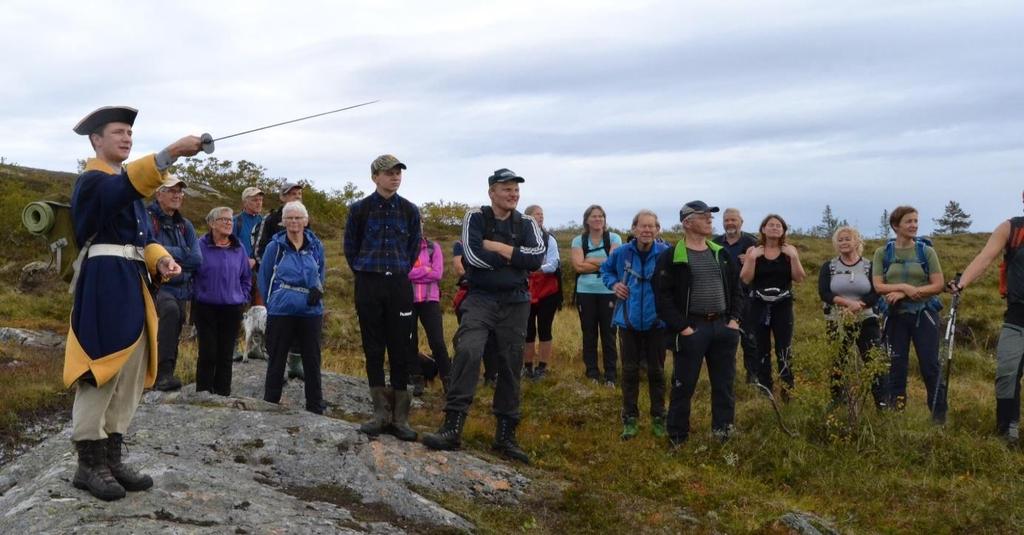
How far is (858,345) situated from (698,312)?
6.80 ft

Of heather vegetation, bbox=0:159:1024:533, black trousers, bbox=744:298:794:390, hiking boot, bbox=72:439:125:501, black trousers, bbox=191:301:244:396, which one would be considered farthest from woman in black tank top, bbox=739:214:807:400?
hiking boot, bbox=72:439:125:501

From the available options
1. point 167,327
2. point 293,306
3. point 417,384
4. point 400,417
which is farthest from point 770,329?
point 167,327

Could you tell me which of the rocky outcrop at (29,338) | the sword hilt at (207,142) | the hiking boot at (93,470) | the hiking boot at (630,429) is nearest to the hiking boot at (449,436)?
the hiking boot at (630,429)

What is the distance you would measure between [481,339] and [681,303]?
2.03m

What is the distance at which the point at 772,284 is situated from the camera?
927 cm

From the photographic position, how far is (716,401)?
7875 mm

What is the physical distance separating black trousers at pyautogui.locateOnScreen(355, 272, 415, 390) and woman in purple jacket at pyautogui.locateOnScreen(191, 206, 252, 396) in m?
2.22

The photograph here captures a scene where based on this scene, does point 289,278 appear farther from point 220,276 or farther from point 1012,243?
point 1012,243

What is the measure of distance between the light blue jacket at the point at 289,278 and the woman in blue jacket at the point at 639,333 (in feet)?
10.0

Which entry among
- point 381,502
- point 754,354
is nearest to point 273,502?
point 381,502

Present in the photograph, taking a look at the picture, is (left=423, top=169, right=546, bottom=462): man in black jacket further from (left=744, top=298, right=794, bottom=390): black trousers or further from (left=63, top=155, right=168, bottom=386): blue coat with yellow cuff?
(left=744, top=298, right=794, bottom=390): black trousers

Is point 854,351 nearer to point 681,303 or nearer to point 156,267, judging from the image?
point 681,303

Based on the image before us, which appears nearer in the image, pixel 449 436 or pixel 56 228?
pixel 56 228

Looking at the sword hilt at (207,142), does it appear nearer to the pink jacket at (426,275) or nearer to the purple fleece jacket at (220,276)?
the purple fleece jacket at (220,276)
